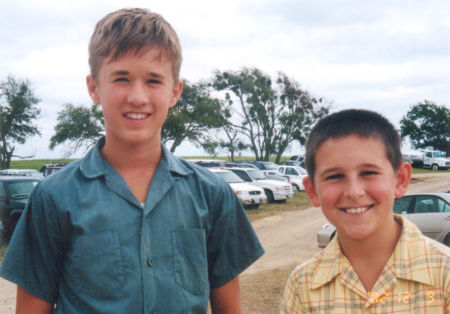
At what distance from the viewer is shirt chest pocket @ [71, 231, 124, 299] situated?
1871mm

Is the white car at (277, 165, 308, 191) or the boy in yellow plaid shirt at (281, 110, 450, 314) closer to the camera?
the boy in yellow plaid shirt at (281, 110, 450, 314)

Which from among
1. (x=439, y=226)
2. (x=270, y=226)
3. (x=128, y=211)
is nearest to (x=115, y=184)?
(x=128, y=211)

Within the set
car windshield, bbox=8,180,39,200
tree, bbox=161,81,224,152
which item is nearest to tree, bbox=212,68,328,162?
tree, bbox=161,81,224,152

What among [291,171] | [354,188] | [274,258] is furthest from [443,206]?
[291,171]

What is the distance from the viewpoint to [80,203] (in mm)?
1925

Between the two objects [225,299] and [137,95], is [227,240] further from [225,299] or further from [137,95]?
[137,95]

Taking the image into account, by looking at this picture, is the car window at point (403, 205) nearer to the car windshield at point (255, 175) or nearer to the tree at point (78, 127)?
the car windshield at point (255, 175)

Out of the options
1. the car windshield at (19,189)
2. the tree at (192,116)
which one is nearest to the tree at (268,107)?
the tree at (192,116)

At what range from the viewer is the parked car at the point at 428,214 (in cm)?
996

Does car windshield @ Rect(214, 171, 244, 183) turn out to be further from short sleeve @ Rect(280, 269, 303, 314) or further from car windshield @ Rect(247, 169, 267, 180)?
short sleeve @ Rect(280, 269, 303, 314)

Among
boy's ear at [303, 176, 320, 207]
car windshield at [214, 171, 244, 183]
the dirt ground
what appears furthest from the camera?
car windshield at [214, 171, 244, 183]

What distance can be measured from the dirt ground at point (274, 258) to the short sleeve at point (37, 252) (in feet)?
16.0

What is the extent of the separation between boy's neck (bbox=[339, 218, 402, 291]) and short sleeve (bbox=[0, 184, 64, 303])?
1248 mm

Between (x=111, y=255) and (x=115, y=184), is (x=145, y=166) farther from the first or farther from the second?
(x=111, y=255)
